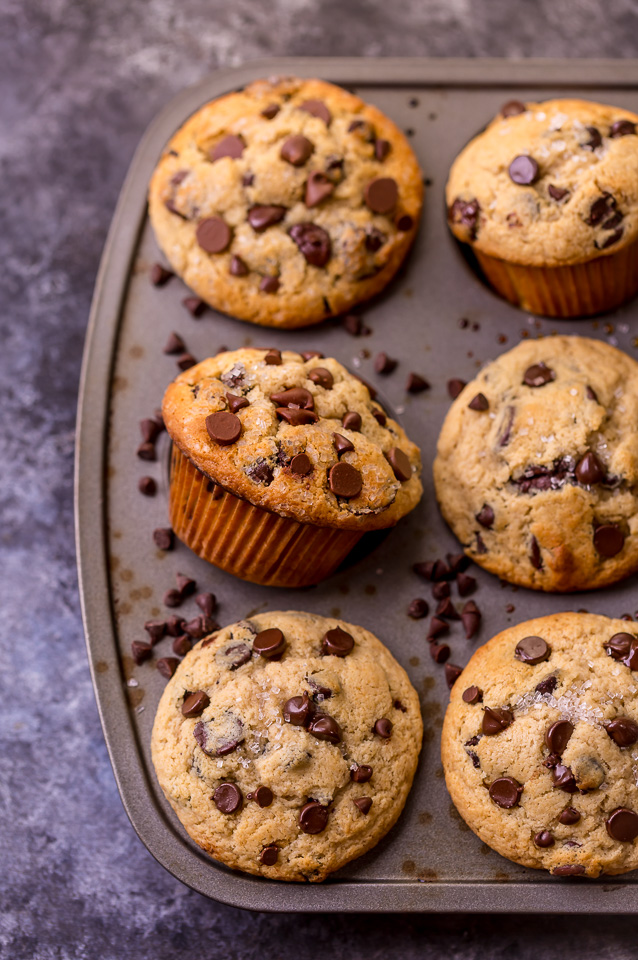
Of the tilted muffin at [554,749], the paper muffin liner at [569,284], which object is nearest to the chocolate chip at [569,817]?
the tilted muffin at [554,749]

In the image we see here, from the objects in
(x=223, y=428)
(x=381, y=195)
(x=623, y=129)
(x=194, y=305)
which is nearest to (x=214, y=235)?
(x=194, y=305)

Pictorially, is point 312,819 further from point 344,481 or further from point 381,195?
point 381,195

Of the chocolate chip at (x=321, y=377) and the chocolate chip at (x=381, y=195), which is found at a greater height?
the chocolate chip at (x=381, y=195)

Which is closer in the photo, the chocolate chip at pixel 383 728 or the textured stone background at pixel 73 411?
the chocolate chip at pixel 383 728

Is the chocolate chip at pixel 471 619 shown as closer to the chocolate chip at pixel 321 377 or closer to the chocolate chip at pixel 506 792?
the chocolate chip at pixel 506 792

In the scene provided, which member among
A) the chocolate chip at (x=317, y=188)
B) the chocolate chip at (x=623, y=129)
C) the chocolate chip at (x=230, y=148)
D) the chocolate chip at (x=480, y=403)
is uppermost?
the chocolate chip at (x=623, y=129)

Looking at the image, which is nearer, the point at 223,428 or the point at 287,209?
the point at 223,428
